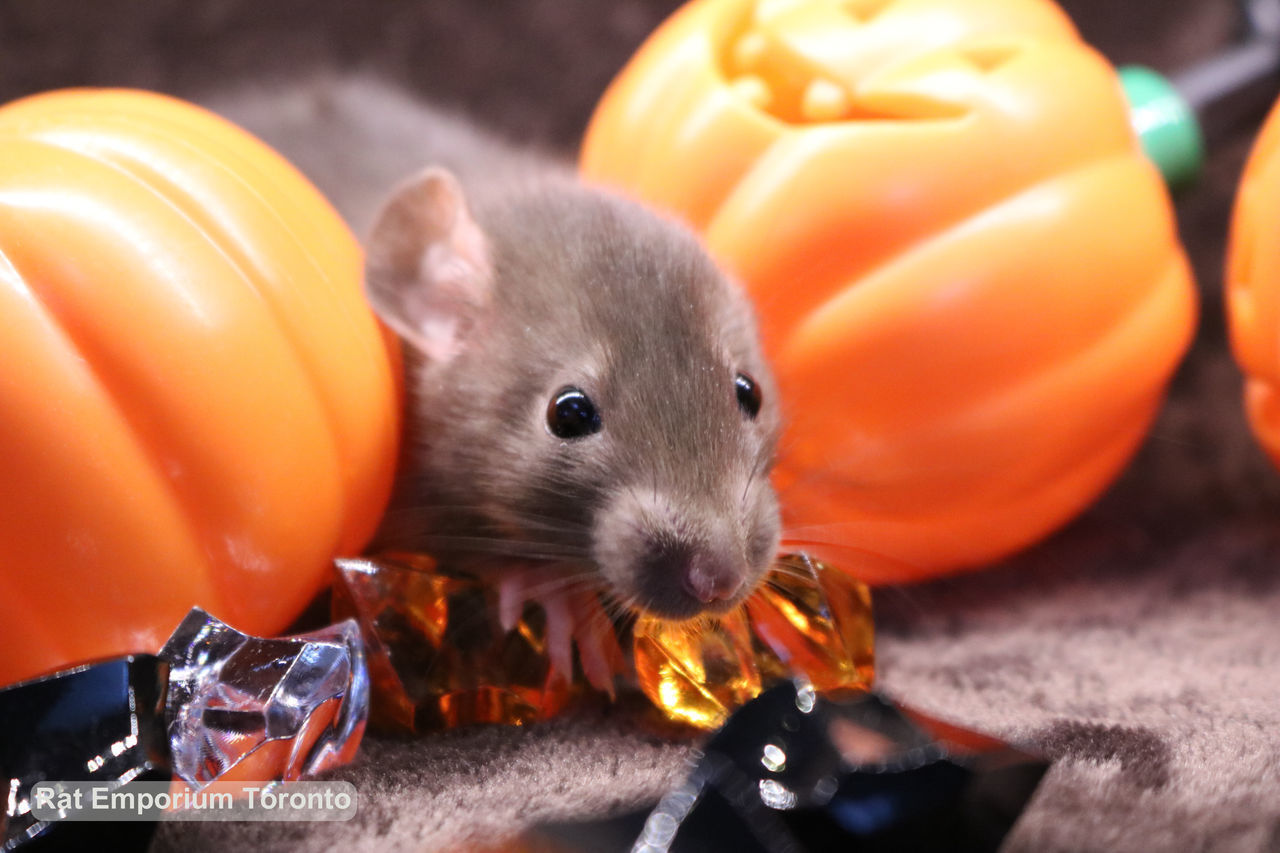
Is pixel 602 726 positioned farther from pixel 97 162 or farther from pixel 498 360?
pixel 97 162

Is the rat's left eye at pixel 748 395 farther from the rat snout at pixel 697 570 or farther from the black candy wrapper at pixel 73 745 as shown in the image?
the black candy wrapper at pixel 73 745

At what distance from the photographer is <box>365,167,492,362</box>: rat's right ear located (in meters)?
1.48

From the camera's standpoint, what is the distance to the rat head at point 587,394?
128cm

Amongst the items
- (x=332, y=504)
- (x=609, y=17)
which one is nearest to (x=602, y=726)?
(x=332, y=504)

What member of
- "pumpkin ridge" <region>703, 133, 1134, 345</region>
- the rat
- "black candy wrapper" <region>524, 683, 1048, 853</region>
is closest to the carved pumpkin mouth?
"pumpkin ridge" <region>703, 133, 1134, 345</region>

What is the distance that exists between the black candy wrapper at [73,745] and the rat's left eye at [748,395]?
2.56ft

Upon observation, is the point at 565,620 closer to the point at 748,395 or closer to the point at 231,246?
the point at 748,395

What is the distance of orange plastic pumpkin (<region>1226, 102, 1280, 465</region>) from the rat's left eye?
2.61 ft

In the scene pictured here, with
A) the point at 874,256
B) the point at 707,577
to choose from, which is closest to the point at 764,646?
the point at 707,577

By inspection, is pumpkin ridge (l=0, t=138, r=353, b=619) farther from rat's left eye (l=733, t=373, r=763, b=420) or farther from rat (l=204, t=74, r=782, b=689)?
rat's left eye (l=733, t=373, r=763, b=420)

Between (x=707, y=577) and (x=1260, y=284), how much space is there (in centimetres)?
102

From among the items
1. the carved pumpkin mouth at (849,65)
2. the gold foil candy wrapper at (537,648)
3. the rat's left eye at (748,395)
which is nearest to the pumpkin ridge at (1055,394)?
the rat's left eye at (748,395)

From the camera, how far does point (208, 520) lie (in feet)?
3.76

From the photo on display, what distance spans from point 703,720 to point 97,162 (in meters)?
0.88
